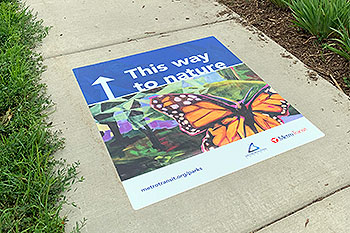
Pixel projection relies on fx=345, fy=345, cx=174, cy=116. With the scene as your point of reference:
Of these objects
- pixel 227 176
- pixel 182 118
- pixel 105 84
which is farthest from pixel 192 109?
pixel 105 84

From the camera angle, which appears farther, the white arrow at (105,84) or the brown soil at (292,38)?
the brown soil at (292,38)

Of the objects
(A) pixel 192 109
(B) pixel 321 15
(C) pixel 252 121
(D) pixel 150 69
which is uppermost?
(D) pixel 150 69

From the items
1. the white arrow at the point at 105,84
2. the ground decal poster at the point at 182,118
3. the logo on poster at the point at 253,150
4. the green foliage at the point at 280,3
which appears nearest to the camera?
the ground decal poster at the point at 182,118

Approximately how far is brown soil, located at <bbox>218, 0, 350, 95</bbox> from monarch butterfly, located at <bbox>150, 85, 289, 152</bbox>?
0.58 meters

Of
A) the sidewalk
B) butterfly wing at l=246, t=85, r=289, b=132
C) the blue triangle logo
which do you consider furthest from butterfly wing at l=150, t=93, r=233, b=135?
→ the sidewalk

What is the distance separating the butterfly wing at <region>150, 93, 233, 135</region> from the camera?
2564 millimetres

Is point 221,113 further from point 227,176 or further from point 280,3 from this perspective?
point 280,3

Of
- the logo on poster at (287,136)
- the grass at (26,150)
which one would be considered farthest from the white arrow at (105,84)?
the logo on poster at (287,136)

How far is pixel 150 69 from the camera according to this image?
3.09m

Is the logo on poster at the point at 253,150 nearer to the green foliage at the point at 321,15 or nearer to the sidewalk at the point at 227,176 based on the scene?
the sidewalk at the point at 227,176

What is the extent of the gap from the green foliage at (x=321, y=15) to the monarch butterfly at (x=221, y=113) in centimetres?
90

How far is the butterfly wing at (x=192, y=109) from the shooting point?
256 centimetres

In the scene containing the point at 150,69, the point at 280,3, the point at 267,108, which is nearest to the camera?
the point at 267,108

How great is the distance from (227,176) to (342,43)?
5.88ft
